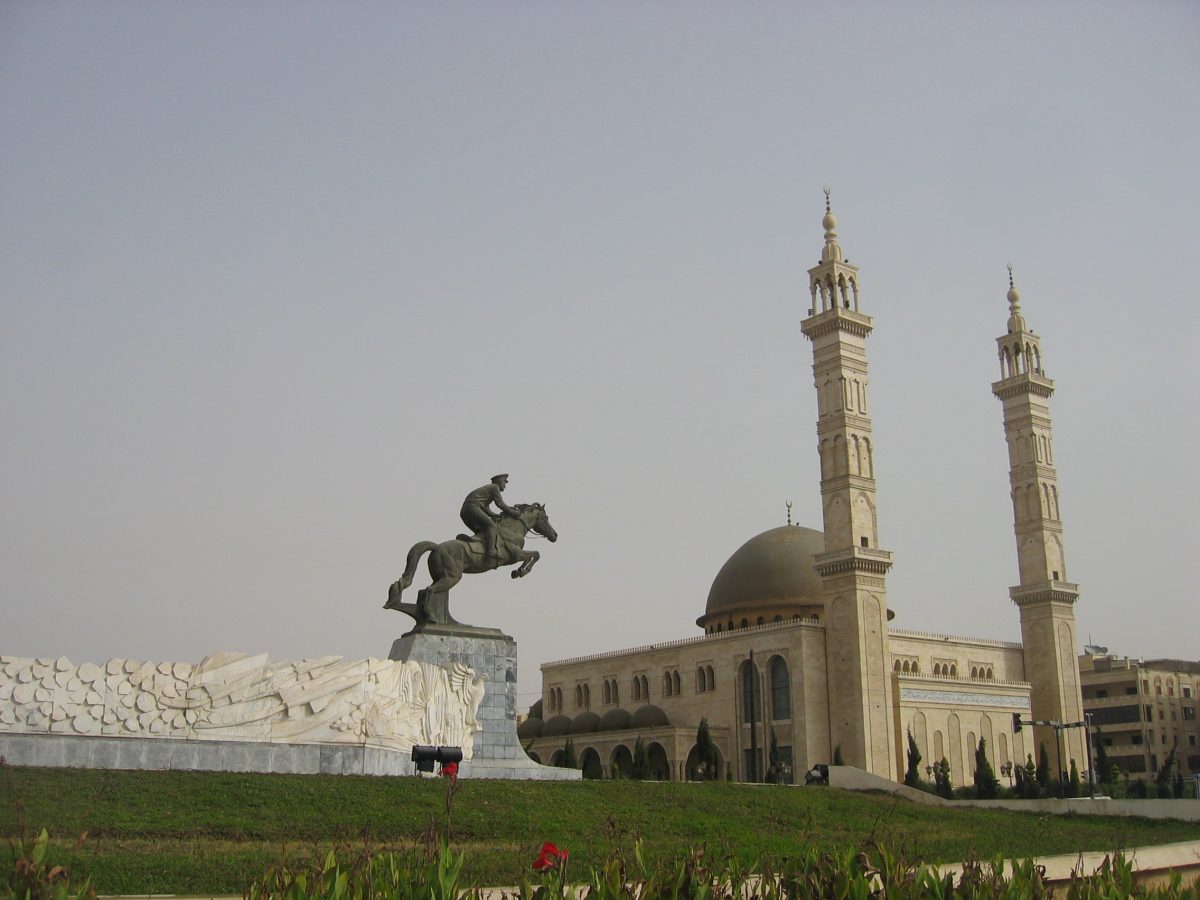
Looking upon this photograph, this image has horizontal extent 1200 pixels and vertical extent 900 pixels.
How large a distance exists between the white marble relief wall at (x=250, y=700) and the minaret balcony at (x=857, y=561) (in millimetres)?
22135

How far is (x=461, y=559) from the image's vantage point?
23703 mm

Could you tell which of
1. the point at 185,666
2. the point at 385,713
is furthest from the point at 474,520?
the point at 185,666

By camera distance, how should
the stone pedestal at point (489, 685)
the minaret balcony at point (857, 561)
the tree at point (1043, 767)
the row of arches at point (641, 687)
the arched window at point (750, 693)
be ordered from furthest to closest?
the row of arches at point (641, 687) < the arched window at point (750, 693) < the minaret balcony at point (857, 561) < the tree at point (1043, 767) < the stone pedestal at point (489, 685)

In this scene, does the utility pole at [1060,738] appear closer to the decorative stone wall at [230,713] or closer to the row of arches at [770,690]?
the row of arches at [770,690]

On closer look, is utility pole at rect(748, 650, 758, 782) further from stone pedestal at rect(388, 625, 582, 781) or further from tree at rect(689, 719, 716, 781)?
stone pedestal at rect(388, 625, 582, 781)

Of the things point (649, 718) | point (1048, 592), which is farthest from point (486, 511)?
point (1048, 592)

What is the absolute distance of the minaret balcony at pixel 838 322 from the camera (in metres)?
45.2

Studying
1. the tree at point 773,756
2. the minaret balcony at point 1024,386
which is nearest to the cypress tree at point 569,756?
the tree at point 773,756

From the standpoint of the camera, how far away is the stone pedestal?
890 inches

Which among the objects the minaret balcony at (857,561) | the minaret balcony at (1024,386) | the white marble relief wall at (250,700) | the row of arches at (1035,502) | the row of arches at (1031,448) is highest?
the minaret balcony at (1024,386)

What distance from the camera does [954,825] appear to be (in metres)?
21.4

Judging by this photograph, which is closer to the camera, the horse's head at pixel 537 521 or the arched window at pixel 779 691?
the horse's head at pixel 537 521

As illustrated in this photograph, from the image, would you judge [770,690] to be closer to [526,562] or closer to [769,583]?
[769,583]

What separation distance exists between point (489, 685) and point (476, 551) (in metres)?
2.63
